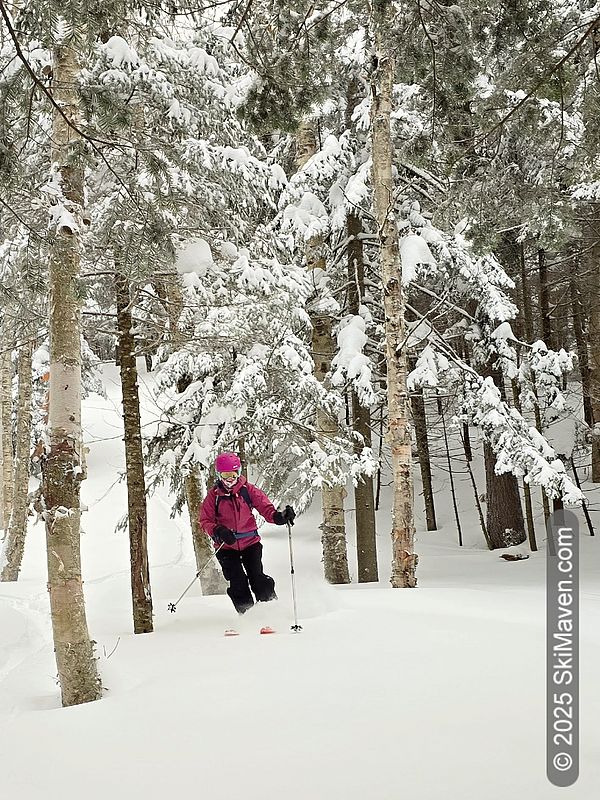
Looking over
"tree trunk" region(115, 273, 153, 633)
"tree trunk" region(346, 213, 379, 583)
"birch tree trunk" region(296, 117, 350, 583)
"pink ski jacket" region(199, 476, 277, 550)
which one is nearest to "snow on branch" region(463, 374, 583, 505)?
"tree trunk" region(346, 213, 379, 583)

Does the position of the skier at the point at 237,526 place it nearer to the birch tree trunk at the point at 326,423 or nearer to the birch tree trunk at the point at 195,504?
the birch tree trunk at the point at 195,504

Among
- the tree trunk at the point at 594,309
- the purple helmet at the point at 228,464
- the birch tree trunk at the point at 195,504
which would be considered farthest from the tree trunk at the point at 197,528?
the tree trunk at the point at 594,309

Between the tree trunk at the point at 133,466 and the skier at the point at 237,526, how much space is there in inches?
32.2

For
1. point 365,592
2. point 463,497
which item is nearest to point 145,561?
point 365,592

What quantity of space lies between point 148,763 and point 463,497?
21.1 metres

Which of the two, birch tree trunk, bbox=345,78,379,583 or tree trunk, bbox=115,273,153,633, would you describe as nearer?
tree trunk, bbox=115,273,153,633

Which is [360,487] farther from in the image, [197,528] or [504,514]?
[504,514]

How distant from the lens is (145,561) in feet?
25.3

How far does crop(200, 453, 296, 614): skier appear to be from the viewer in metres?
7.39

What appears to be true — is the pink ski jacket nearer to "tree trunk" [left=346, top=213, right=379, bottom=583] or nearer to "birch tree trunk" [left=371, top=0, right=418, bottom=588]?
"birch tree trunk" [left=371, top=0, right=418, bottom=588]

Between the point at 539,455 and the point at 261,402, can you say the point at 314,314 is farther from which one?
the point at 539,455

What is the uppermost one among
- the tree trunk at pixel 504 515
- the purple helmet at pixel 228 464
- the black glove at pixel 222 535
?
the purple helmet at pixel 228 464

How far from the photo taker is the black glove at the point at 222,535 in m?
7.29

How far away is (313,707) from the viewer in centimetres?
394
